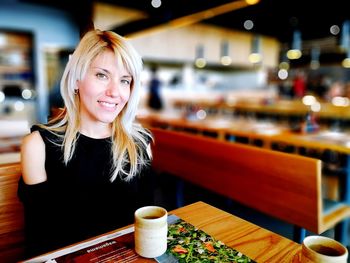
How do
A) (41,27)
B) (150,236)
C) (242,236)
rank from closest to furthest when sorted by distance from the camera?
(150,236) → (242,236) → (41,27)

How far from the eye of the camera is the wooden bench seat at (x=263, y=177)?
1787 mm

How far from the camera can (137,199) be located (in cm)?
135

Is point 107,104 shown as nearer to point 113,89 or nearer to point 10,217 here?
point 113,89

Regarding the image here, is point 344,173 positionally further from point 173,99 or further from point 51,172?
point 173,99

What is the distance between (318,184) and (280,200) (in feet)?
1.05

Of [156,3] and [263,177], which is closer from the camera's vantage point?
[263,177]

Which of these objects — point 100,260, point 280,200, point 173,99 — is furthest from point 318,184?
point 173,99

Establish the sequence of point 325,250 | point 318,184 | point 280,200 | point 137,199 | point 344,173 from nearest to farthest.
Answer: point 325,250 → point 137,199 → point 318,184 → point 280,200 → point 344,173

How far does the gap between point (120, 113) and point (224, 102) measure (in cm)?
643

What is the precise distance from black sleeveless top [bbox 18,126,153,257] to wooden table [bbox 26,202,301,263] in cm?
30

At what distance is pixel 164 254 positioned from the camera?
0.83 metres

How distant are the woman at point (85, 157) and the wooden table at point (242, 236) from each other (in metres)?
0.32

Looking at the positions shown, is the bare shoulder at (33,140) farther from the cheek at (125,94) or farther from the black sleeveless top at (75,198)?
the cheek at (125,94)

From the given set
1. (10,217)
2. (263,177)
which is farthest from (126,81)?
(263,177)
